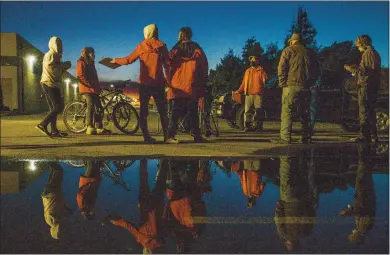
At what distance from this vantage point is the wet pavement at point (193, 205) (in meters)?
2.66

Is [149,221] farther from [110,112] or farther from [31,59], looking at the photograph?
[31,59]

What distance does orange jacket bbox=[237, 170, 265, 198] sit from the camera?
4.18 metres

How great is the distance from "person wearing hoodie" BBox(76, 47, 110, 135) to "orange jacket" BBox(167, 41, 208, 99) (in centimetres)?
280

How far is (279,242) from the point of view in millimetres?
2662

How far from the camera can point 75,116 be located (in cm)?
1098

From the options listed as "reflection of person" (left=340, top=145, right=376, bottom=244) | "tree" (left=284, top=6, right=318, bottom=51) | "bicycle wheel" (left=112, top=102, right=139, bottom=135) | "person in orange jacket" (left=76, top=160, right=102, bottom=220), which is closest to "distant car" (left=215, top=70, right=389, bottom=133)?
"bicycle wheel" (left=112, top=102, right=139, bottom=135)

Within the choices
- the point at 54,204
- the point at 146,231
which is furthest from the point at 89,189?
the point at 146,231

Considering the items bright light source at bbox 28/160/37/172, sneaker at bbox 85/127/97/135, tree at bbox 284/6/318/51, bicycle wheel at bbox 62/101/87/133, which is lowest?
bright light source at bbox 28/160/37/172

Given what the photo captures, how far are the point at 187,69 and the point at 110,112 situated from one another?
3367 millimetres

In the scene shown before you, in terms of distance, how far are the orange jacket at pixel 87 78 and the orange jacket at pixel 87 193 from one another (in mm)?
5839

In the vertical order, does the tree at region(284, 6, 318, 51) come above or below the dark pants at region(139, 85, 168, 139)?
above

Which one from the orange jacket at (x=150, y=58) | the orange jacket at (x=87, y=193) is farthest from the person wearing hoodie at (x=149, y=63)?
the orange jacket at (x=87, y=193)

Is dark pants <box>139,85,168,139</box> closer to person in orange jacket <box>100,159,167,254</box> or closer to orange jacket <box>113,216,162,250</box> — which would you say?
person in orange jacket <box>100,159,167,254</box>

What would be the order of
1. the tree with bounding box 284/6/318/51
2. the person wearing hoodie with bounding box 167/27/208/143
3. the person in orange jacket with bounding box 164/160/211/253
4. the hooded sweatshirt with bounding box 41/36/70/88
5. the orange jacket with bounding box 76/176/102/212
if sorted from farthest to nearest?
the tree with bounding box 284/6/318/51, the hooded sweatshirt with bounding box 41/36/70/88, the person wearing hoodie with bounding box 167/27/208/143, the orange jacket with bounding box 76/176/102/212, the person in orange jacket with bounding box 164/160/211/253
